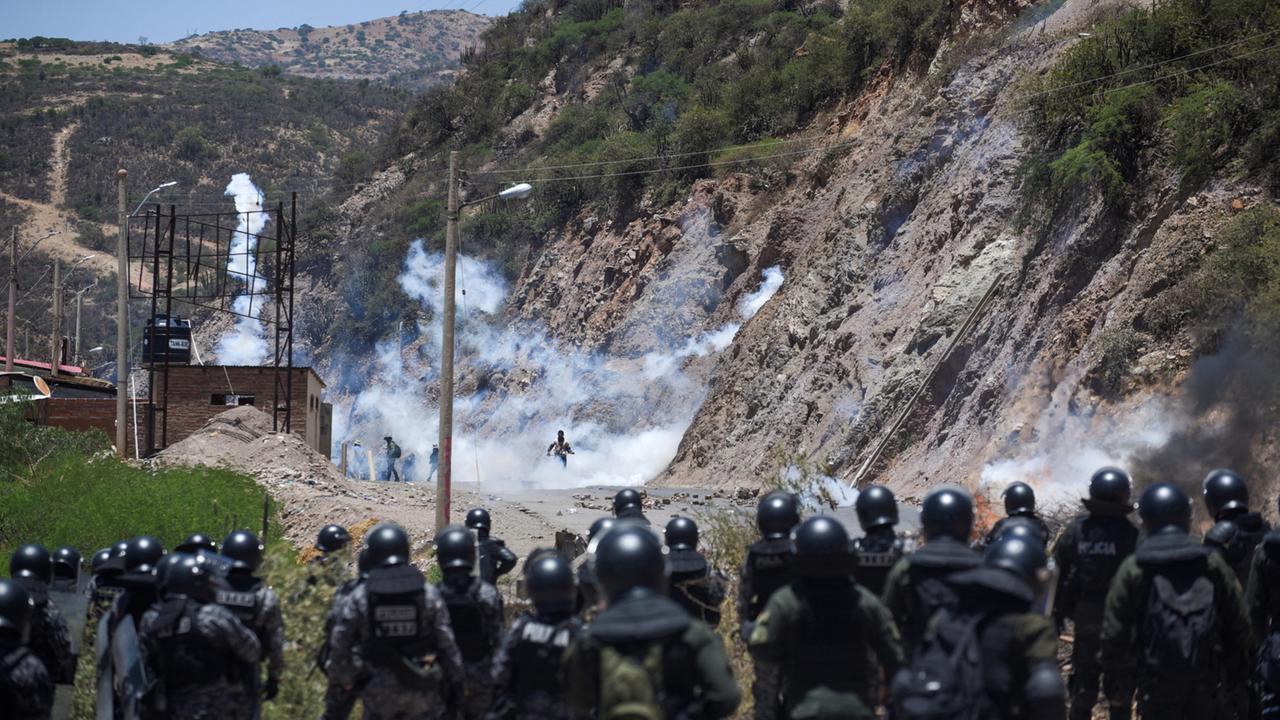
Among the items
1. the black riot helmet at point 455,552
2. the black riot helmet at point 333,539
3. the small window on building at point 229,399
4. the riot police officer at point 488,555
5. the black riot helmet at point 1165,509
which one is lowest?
the small window on building at point 229,399

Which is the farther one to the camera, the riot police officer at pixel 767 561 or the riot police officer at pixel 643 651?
the riot police officer at pixel 767 561

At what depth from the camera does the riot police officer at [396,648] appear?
6.56 m

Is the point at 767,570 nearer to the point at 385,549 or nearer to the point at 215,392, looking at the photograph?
the point at 385,549

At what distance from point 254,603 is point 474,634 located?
3.95 ft

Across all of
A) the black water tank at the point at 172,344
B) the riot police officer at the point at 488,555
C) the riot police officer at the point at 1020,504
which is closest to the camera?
the riot police officer at the point at 1020,504

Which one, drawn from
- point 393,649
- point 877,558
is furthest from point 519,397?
point 393,649

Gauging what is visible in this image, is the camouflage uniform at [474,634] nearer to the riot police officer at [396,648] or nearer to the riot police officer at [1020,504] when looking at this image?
the riot police officer at [396,648]

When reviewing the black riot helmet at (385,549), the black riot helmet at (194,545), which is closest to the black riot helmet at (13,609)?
the black riot helmet at (385,549)

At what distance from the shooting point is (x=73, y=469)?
2389 centimetres

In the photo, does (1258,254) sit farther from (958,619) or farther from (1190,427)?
(958,619)

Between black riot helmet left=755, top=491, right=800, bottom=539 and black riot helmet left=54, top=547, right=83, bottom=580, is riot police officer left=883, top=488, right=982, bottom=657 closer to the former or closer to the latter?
black riot helmet left=755, top=491, right=800, bottom=539

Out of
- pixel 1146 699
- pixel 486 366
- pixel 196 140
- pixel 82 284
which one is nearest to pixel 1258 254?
pixel 1146 699

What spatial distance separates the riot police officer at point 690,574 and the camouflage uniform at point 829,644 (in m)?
2.42

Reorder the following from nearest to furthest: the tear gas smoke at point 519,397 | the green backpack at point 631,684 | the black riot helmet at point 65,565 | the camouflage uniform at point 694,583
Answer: the green backpack at point 631,684, the camouflage uniform at point 694,583, the black riot helmet at point 65,565, the tear gas smoke at point 519,397
